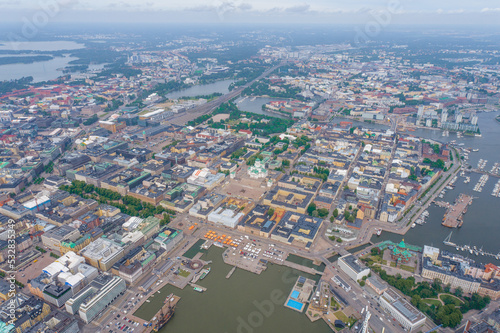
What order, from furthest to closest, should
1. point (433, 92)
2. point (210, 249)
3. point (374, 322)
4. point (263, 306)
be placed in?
1. point (433, 92)
2. point (210, 249)
3. point (263, 306)
4. point (374, 322)

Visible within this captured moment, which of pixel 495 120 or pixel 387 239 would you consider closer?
pixel 387 239

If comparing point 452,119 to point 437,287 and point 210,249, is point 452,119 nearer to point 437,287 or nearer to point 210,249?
point 437,287

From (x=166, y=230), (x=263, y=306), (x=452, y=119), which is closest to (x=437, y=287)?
(x=263, y=306)

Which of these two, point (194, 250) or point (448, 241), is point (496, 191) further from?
point (194, 250)

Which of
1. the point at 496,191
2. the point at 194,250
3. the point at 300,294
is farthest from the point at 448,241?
the point at 194,250

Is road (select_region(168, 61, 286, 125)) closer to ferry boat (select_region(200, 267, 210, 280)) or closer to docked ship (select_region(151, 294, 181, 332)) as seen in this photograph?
ferry boat (select_region(200, 267, 210, 280))

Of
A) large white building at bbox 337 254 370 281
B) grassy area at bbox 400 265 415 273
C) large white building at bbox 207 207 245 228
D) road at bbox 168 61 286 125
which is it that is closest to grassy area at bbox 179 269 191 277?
large white building at bbox 207 207 245 228

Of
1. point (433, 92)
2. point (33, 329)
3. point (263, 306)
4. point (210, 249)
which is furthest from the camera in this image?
point (433, 92)

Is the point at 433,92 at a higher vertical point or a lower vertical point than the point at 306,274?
higher
